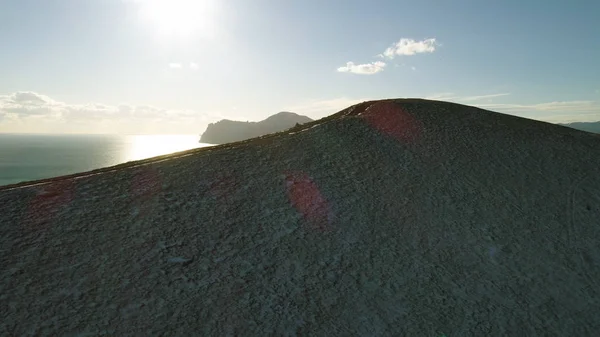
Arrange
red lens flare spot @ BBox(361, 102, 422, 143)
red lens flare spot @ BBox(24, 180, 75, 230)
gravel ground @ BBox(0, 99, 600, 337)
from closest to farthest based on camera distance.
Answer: gravel ground @ BBox(0, 99, 600, 337) → red lens flare spot @ BBox(24, 180, 75, 230) → red lens flare spot @ BBox(361, 102, 422, 143)

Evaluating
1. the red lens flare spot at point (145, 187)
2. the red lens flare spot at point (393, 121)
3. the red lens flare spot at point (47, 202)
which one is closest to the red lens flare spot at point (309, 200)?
the red lens flare spot at point (145, 187)

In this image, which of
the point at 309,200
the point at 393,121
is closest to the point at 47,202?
the point at 309,200

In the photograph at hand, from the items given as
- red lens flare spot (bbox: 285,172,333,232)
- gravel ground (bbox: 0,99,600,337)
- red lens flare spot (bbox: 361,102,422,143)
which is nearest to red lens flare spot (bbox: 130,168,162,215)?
gravel ground (bbox: 0,99,600,337)

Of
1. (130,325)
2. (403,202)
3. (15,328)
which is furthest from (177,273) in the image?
(403,202)

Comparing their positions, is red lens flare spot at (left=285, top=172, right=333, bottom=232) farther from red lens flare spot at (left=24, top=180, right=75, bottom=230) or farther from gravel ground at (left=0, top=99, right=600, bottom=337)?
red lens flare spot at (left=24, top=180, right=75, bottom=230)

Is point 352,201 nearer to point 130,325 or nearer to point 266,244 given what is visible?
point 266,244

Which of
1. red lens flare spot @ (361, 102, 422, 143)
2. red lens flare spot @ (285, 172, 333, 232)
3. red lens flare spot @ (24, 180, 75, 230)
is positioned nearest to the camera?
red lens flare spot @ (24, 180, 75, 230)
